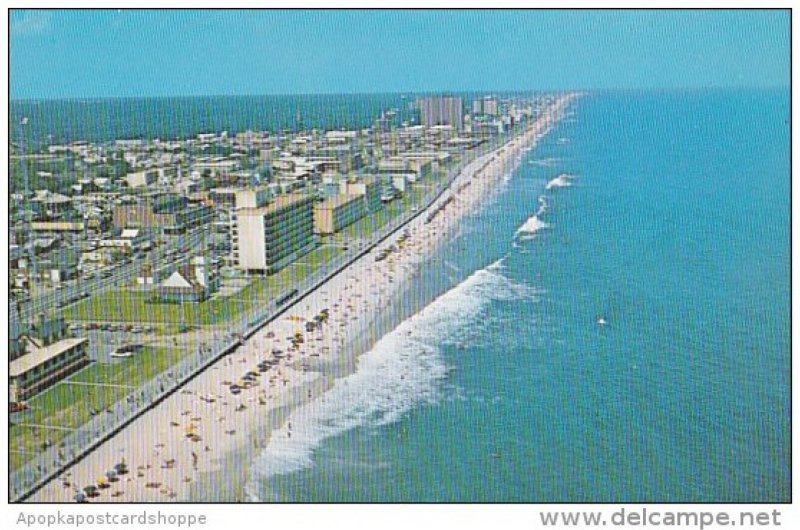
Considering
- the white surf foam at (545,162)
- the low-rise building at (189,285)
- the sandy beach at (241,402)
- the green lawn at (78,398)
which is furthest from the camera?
the white surf foam at (545,162)

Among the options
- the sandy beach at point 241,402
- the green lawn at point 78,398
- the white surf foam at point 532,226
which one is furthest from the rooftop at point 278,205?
the green lawn at point 78,398

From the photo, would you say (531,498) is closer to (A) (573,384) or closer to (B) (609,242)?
(A) (573,384)

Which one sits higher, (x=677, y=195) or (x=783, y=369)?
(x=677, y=195)

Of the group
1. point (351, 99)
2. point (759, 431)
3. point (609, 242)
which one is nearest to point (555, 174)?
point (351, 99)

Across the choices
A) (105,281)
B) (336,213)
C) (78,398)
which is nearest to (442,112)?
(336,213)

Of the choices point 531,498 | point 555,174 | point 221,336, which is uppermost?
point 555,174
